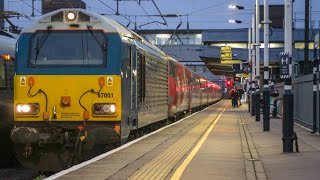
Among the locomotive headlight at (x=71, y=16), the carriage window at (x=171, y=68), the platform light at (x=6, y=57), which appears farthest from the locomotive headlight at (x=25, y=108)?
the carriage window at (x=171, y=68)

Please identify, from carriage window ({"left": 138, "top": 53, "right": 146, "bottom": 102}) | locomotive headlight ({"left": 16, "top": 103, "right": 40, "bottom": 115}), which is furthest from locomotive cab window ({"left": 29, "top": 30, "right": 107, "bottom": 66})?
carriage window ({"left": 138, "top": 53, "right": 146, "bottom": 102})

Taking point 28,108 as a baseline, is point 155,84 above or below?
above

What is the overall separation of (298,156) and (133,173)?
4644mm

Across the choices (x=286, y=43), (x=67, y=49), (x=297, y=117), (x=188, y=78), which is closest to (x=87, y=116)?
(x=67, y=49)

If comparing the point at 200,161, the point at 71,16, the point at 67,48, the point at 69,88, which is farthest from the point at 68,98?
the point at 200,161

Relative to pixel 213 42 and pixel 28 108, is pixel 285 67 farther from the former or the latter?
pixel 213 42

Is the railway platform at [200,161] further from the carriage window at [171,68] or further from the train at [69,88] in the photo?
the carriage window at [171,68]

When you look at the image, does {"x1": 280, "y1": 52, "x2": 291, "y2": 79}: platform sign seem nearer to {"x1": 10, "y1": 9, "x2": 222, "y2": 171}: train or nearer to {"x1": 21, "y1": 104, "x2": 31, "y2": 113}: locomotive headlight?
{"x1": 10, "y1": 9, "x2": 222, "y2": 171}: train

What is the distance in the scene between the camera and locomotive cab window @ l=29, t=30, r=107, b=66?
1251 centimetres

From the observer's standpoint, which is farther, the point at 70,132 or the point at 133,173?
the point at 70,132

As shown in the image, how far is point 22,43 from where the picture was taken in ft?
41.3

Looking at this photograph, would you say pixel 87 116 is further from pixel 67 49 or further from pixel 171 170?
pixel 171 170

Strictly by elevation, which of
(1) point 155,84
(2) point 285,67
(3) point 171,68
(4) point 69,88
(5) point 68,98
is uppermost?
(3) point 171,68

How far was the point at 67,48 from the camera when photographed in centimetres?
1259
